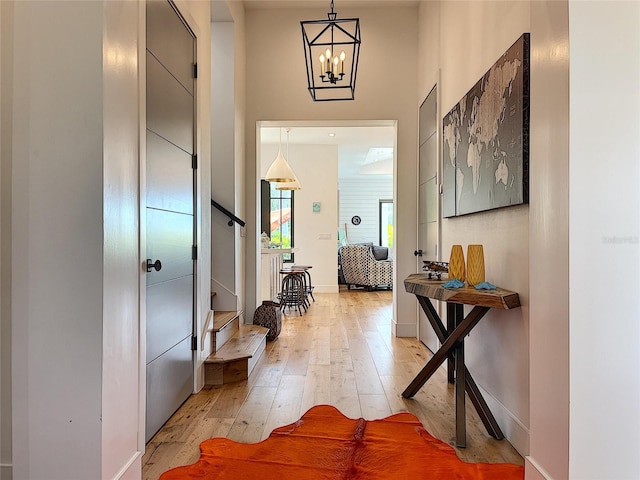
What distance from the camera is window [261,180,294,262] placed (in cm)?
895

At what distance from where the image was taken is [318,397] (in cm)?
275

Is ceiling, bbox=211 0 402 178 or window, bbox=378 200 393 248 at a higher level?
ceiling, bbox=211 0 402 178

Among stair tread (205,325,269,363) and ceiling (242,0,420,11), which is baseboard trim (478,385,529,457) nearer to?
stair tread (205,325,269,363)

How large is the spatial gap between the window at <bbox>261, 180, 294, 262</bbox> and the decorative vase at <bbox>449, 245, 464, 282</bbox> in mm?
6534

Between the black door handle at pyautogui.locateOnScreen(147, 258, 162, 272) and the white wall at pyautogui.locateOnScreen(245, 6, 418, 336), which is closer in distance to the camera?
the black door handle at pyautogui.locateOnScreen(147, 258, 162, 272)

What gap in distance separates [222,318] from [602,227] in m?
2.89

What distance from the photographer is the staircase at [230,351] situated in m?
2.99

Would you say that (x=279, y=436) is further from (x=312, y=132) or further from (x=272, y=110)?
(x=312, y=132)

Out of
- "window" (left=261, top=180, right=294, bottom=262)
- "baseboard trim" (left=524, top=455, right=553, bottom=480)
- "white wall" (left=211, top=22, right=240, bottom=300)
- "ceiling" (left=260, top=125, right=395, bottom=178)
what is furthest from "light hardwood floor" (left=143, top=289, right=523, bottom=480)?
"window" (left=261, top=180, right=294, bottom=262)

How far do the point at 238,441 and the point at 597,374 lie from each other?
5.16 ft

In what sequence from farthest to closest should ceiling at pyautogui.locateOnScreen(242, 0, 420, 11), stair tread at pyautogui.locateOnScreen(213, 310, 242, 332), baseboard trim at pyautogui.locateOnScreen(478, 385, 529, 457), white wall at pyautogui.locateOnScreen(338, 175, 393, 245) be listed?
white wall at pyautogui.locateOnScreen(338, 175, 393, 245)
ceiling at pyautogui.locateOnScreen(242, 0, 420, 11)
stair tread at pyautogui.locateOnScreen(213, 310, 242, 332)
baseboard trim at pyautogui.locateOnScreen(478, 385, 529, 457)

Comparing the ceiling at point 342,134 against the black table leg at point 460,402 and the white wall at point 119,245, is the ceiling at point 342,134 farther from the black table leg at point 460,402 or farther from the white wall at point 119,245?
the black table leg at point 460,402

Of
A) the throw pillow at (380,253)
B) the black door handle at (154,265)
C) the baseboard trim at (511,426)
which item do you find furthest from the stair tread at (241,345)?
the throw pillow at (380,253)

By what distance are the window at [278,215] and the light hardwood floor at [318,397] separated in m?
4.44
